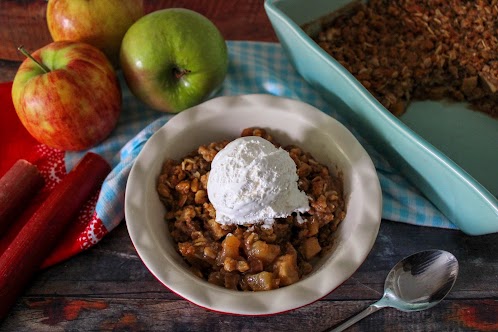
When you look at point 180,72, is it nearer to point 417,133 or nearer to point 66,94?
point 66,94

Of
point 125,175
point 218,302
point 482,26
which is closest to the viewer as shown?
point 218,302

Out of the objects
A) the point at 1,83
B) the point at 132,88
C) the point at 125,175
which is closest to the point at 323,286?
the point at 125,175

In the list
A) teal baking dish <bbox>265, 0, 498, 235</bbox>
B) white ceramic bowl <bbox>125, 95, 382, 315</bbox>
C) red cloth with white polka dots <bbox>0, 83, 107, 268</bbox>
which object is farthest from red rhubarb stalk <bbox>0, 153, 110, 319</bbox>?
teal baking dish <bbox>265, 0, 498, 235</bbox>

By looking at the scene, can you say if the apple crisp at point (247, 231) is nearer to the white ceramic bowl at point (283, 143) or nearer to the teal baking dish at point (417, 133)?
the white ceramic bowl at point (283, 143)

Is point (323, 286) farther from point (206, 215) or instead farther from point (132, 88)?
→ point (132, 88)

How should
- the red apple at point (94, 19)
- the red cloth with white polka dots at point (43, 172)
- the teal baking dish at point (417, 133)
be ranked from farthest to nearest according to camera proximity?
the red apple at point (94, 19) < the red cloth with white polka dots at point (43, 172) < the teal baking dish at point (417, 133)

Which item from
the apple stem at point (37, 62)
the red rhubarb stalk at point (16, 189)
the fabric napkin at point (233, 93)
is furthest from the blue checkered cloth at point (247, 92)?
the apple stem at point (37, 62)
